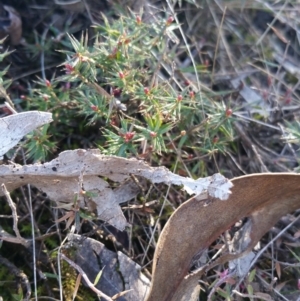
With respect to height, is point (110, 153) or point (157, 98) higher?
point (157, 98)

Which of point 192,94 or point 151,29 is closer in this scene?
point 192,94

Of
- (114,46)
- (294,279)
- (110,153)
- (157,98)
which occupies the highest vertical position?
(114,46)

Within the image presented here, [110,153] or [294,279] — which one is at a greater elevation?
[110,153]

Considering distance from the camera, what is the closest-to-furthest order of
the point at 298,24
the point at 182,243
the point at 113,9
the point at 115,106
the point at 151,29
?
the point at 182,243 < the point at 115,106 < the point at 151,29 < the point at 113,9 < the point at 298,24

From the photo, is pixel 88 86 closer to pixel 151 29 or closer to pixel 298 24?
pixel 151 29

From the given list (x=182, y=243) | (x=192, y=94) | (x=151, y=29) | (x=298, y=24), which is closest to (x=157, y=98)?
(x=192, y=94)

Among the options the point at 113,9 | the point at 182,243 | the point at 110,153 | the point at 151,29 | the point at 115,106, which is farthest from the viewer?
the point at 113,9

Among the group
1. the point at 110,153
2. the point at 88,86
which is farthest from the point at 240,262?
the point at 88,86

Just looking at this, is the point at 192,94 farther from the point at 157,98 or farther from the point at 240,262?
the point at 240,262

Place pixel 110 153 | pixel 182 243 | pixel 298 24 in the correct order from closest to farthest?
pixel 182 243, pixel 110 153, pixel 298 24
